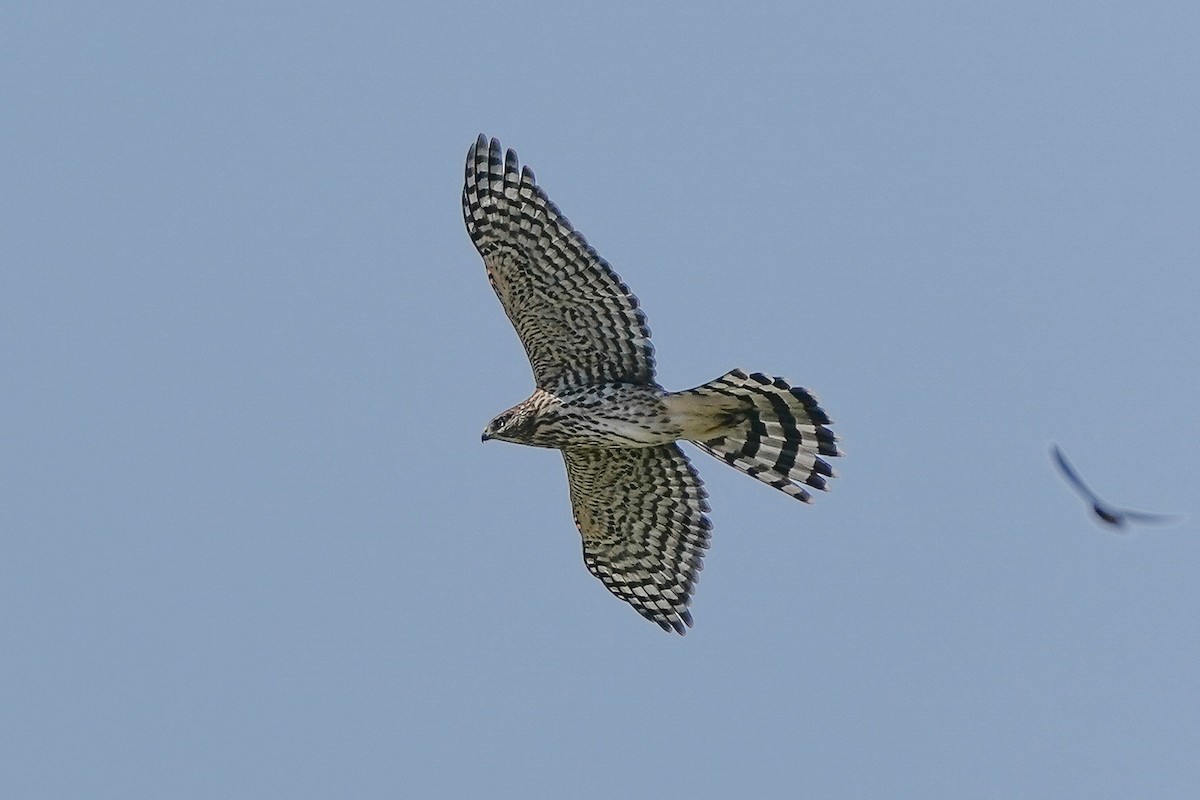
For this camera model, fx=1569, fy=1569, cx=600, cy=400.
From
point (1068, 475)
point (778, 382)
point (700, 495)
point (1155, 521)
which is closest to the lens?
point (1068, 475)

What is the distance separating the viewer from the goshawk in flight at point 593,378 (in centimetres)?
1007

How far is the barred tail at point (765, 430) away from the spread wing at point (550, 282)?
1.48 feet

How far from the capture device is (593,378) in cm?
1035

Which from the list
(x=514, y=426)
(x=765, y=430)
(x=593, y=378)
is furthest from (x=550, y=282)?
(x=765, y=430)

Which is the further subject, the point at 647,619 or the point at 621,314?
the point at 647,619

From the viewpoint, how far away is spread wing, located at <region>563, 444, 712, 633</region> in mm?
Result: 10922

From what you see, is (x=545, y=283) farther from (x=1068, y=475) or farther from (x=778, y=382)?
(x=1068, y=475)

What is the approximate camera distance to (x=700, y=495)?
36.2 ft

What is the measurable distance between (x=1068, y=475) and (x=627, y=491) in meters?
8.01

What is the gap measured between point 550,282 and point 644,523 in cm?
205

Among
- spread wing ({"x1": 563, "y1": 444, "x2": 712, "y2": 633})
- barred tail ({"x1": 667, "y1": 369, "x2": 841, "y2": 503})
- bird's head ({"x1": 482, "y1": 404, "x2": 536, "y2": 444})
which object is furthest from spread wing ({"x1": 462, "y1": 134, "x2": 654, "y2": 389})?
spread wing ({"x1": 563, "y1": 444, "x2": 712, "y2": 633})

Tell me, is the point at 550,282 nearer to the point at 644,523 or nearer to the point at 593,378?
the point at 593,378

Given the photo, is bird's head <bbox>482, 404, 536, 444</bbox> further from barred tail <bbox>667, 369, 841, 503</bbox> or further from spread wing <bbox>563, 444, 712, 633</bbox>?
barred tail <bbox>667, 369, 841, 503</bbox>

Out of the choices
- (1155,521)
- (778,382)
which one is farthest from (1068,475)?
(778,382)
